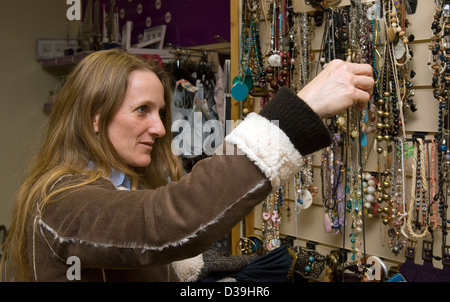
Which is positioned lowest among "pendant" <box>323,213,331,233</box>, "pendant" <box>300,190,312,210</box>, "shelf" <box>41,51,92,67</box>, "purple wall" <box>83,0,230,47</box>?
"pendant" <box>323,213,331,233</box>

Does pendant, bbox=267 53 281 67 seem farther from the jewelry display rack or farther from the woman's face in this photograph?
the woman's face

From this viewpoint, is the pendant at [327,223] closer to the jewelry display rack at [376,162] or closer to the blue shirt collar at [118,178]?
the jewelry display rack at [376,162]

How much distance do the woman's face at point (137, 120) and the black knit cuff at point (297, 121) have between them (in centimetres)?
42

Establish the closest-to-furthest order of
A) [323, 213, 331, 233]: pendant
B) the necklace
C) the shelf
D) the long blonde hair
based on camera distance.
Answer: the long blonde hair < the necklace < [323, 213, 331, 233]: pendant < the shelf

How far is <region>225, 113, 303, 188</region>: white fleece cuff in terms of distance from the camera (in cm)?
64

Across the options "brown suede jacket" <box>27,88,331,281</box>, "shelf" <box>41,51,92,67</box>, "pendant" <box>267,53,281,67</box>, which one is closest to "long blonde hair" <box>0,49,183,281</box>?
"brown suede jacket" <box>27,88,331,281</box>

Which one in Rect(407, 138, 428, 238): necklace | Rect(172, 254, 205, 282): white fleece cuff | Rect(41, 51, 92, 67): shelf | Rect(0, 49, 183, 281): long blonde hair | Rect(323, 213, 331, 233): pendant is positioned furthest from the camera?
Rect(41, 51, 92, 67): shelf

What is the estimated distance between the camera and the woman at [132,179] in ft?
2.11

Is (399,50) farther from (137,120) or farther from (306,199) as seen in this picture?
(137,120)

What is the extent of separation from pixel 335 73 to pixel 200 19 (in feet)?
6.32

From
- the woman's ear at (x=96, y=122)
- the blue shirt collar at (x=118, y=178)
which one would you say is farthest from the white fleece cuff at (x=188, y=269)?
the woman's ear at (x=96, y=122)

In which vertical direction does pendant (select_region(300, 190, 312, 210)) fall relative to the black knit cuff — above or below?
below

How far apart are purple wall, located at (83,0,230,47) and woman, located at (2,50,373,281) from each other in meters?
1.46

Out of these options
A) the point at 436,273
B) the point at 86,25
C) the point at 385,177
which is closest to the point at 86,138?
the point at 385,177
